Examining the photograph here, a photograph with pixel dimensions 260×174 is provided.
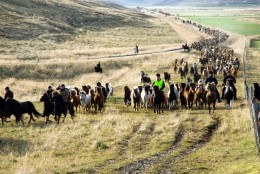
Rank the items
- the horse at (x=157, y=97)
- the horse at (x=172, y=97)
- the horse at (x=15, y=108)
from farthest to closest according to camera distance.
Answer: the horse at (x=172, y=97), the horse at (x=157, y=97), the horse at (x=15, y=108)

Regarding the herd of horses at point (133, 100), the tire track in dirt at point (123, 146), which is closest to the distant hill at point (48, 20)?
the herd of horses at point (133, 100)

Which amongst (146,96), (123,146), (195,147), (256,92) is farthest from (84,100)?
(256,92)

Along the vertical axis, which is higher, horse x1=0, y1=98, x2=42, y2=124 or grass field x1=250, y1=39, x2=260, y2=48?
grass field x1=250, y1=39, x2=260, y2=48

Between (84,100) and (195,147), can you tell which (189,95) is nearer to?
(84,100)

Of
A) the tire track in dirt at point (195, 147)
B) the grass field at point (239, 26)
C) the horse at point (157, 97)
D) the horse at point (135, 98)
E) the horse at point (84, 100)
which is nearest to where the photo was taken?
the tire track in dirt at point (195, 147)

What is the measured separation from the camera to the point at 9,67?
1794 inches

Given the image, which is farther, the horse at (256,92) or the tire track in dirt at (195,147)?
the horse at (256,92)

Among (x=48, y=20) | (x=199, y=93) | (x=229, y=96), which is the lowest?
(x=229, y=96)

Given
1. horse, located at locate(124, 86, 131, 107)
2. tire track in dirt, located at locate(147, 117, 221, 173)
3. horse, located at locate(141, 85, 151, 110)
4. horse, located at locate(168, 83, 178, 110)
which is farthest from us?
horse, located at locate(124, 86, 131, 107)

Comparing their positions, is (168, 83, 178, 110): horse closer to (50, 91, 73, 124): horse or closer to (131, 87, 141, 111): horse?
(131, 87, 141, 111): horse

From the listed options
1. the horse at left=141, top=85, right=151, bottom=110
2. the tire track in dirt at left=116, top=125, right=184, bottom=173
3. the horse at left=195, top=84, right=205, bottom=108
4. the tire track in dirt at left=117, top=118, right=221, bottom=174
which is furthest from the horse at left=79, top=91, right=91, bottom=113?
the tire track in dirt at left=116, top=125, right=184, bottom=173

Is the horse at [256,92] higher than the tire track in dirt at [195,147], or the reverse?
the horse at [256,92]

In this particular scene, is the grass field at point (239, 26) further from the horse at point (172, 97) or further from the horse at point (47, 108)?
the horse at point (47, 108)

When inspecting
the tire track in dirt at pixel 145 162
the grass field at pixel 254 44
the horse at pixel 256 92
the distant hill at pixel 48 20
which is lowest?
the tire track in dirt at pixel 145 162
